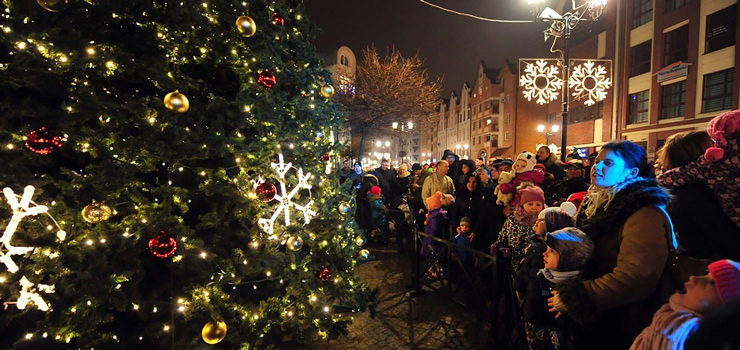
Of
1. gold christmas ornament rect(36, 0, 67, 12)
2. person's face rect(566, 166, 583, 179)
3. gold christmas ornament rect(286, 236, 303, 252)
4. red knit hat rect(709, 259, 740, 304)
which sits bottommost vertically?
gold christmas ornament rect(286, 236, 303, 252)

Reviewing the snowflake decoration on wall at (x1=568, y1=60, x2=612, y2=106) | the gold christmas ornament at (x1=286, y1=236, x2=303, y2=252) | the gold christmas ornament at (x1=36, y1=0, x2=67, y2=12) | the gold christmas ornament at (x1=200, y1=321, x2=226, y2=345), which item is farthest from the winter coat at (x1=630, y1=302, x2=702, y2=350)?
the snowflake decoration on wall at (x1=568, y1=60, x2=612, y2=106)

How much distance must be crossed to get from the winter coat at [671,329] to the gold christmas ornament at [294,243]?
8.74 feet

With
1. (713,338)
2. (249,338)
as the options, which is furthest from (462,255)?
(713,338)

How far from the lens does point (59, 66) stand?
2291 millimetres

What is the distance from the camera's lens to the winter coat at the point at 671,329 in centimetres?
141

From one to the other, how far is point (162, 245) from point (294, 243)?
44.9 inches

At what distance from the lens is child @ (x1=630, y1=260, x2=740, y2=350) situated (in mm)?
1312

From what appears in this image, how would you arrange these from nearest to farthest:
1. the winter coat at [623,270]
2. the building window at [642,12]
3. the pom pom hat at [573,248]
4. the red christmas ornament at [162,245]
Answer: the winter coat at [623,270], the pom pom hat at [573,248], the red christmas ornament at [162,245], the building window at [642,12]

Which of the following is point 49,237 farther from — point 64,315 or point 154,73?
point 154,73

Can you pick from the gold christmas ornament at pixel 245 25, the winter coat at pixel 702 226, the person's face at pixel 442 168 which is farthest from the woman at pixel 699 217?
the person's face at pixel 442 168

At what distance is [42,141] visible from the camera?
229 cm

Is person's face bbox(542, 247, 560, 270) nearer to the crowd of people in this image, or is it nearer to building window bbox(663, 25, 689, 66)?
the crowd of people

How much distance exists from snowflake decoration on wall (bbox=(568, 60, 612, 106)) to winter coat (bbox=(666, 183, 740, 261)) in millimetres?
6930

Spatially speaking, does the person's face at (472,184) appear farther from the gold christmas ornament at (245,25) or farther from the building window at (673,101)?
the building window at (673,101)
